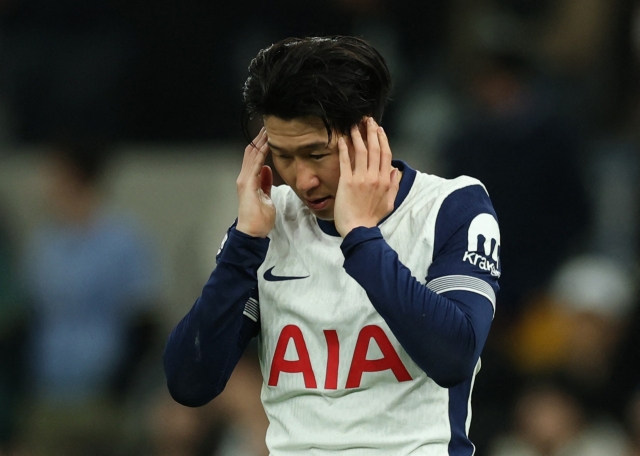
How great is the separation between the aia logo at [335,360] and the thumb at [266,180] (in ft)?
1.05

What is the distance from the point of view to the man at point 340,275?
207cm

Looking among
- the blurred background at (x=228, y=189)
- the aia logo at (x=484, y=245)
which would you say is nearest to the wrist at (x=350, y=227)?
the aia logo at (x=484, y=245)

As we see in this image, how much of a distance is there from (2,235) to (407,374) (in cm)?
401

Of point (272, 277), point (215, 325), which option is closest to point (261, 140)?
point (272, 277)

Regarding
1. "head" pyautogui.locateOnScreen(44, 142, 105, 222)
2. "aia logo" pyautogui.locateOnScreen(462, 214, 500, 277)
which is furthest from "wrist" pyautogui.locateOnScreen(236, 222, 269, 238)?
"head" pyautogui.locateOnScreen(44, 142, 105, 222)

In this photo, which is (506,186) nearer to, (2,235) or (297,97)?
(2,235)

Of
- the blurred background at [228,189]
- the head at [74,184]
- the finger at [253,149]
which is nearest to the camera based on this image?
the finger at [253,149]

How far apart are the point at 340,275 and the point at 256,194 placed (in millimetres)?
258

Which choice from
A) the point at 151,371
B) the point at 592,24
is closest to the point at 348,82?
the point at 151,371

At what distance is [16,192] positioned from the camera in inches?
246

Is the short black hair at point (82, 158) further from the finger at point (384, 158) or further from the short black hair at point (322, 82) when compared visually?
the finger at point (384, 158)

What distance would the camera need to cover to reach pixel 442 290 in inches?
80.7

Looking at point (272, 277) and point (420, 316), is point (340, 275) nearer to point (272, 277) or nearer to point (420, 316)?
point (272, 277)

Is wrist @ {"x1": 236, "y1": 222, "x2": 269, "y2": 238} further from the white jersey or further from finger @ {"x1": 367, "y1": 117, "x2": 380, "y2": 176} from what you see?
finger @ {"x1": 367, "y1": 117, "x2": 380, "y2": 176}
